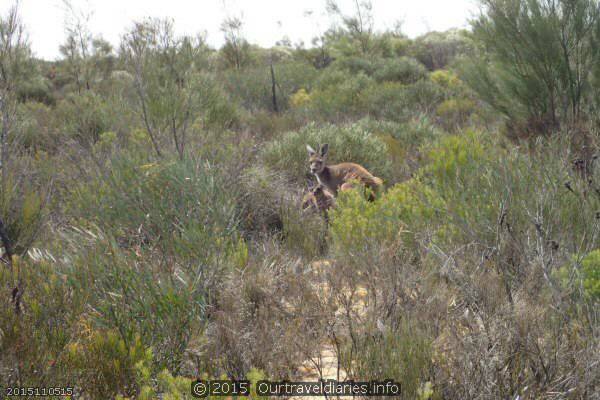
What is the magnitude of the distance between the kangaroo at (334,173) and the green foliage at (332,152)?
3.28 ft

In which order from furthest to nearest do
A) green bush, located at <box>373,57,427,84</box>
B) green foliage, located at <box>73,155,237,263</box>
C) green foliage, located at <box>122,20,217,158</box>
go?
green bush, located at <box>373,57,427,84</box> → green foliage, located at <box>122,20,217,158</box> → green foliage, located at <box>73,155,237,263</box>

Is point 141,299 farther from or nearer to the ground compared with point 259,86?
nearer to the ground

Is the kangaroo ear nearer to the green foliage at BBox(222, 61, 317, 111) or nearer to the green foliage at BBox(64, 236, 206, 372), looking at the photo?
the green foliage at BBox(64, 236, 206, 372)

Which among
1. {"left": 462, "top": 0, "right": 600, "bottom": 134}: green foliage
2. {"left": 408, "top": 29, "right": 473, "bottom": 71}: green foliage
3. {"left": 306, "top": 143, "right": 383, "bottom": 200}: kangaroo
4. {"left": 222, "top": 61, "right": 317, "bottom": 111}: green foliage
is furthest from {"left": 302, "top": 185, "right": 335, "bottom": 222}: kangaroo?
{"left": 408, "top": 29, "right": 473, "bottom": 71}: green foliage

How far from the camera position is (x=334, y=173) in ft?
23.7

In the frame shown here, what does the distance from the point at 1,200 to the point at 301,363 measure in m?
2.84

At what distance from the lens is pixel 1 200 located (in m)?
4.11

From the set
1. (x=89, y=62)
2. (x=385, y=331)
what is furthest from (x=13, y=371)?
(x=89, y=62)

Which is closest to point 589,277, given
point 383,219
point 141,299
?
point 383,219

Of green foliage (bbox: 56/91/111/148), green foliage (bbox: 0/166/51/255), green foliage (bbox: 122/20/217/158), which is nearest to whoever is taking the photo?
green foliage (bbox: 0/166/51/255)

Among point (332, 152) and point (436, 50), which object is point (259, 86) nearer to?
point (332, 152)

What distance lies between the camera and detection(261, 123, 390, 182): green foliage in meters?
8.30

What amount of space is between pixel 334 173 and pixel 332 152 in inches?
59.1

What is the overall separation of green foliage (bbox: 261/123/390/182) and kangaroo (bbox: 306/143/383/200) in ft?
3.28
